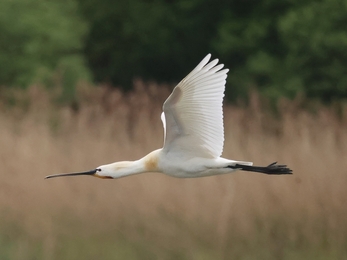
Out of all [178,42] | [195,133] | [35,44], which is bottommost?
[195,133]

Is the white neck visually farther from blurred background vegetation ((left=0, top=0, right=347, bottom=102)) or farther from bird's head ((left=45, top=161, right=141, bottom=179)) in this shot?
blurred background vegetation ((left=0, top=0, right=347, bottom=102))

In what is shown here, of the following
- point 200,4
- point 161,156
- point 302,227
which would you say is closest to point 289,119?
point 302,227

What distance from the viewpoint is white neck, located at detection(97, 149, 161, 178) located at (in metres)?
4.25

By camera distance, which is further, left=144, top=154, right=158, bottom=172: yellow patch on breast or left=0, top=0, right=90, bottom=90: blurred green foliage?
left=0, top=0, right=90, bottom=90: blurred green foliage

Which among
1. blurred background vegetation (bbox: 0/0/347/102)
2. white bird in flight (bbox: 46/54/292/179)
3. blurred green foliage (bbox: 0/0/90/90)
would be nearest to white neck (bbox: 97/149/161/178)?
white bird in flight (bbox: 46/54/292/179)

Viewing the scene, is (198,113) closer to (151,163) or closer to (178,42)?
(151,163)

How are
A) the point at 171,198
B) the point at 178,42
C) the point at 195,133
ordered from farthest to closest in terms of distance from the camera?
the point at 178,42
the point at 171,198
the point at 195,133

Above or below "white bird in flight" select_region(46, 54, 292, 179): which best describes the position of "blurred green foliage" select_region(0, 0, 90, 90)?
above

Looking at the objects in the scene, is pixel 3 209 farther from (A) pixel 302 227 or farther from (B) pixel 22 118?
(A) pixel 302 227

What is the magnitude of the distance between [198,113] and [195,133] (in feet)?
0.47

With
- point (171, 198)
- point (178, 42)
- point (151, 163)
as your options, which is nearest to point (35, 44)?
point (178, 42)

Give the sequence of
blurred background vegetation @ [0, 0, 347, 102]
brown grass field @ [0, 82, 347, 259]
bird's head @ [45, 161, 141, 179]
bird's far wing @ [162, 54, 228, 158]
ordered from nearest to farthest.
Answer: bird's far wing @ [162, 54, 228, 158] < bird's head @ [45, 161, 141, 179] < brown grass field @ [0, 82, 347, 259] < blurred background vegetation @ [0, 0, 347, 102]

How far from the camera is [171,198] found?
18.0 feet

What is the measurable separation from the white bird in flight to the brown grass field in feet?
3.19
